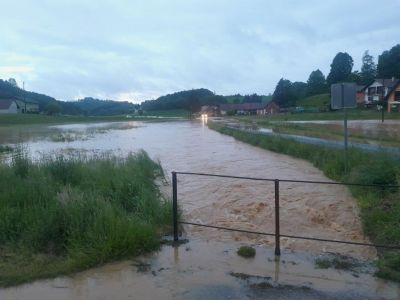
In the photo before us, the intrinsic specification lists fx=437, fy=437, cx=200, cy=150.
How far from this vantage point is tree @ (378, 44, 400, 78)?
104m

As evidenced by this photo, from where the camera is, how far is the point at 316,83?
125938mm

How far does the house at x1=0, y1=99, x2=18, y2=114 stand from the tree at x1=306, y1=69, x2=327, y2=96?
78.3 metres

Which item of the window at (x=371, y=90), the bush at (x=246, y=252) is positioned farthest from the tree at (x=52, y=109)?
the bush at (x=246, y=252)

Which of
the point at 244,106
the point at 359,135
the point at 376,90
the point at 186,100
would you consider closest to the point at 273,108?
the point at 376,90

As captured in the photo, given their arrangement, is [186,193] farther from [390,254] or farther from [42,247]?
[390,254]

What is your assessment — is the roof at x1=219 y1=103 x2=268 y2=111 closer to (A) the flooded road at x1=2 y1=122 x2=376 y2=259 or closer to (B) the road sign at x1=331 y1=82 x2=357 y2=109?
(A) the flooded road at x1=2 y1=122 x2=376 y2=259

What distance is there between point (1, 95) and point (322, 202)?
132620mm

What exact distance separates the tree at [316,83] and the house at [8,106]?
→ 7834 centimetres

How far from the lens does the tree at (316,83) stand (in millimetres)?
122125

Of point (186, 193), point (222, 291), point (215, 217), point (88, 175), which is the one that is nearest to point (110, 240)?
point (222, 291)

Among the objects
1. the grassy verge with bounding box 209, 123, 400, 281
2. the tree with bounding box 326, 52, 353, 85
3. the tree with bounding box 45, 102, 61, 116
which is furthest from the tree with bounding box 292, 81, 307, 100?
the grassy verge with bounding box 209, 123, 400, 281

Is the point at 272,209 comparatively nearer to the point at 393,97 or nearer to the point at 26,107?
the point at 393,97

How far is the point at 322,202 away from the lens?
1173 cm

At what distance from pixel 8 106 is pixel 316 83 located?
272ft
